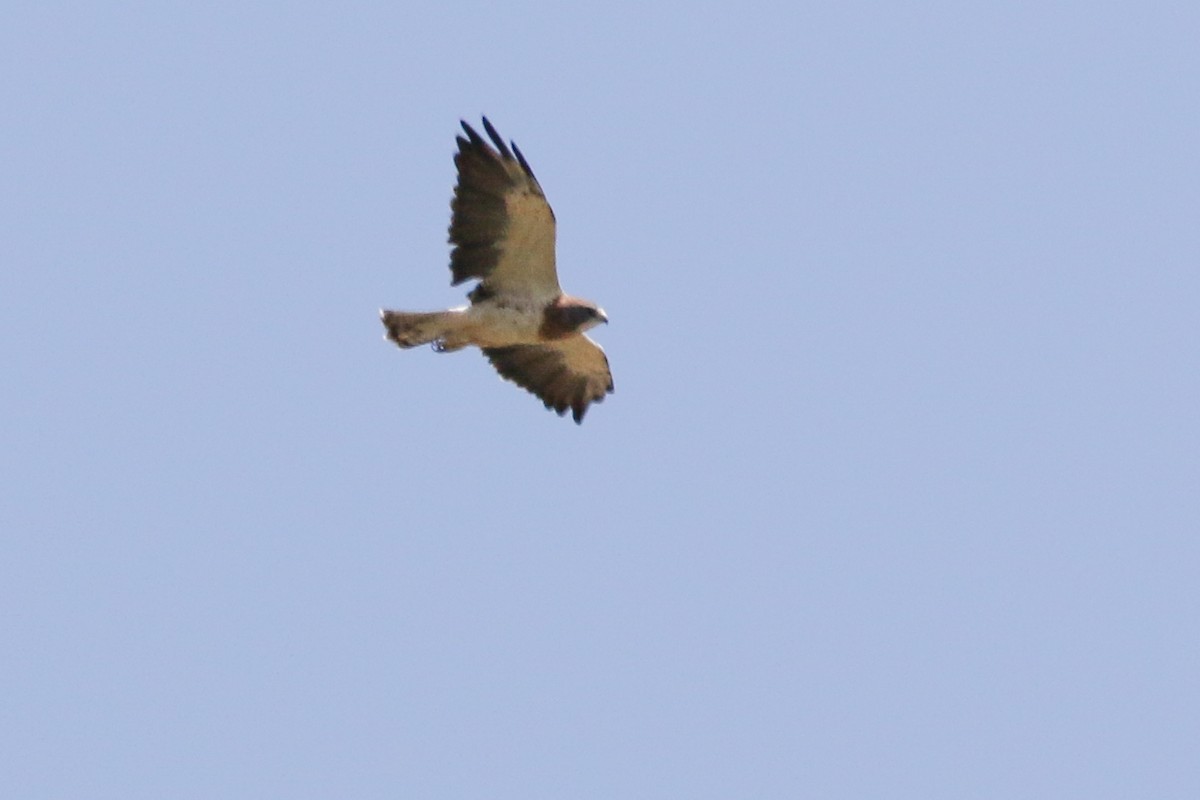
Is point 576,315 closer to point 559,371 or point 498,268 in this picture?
point 498,268

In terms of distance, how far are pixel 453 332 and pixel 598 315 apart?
1.19m

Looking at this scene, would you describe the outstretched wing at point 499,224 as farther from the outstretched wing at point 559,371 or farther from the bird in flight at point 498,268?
the outstretched wing at point 559,371

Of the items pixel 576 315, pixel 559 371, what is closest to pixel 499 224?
pixel 576 315

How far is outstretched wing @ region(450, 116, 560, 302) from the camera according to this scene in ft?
53.2

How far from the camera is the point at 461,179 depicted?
642 inches

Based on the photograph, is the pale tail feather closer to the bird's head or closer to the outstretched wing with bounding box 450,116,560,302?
the outstretched wing with bounding box 450,116,560,302

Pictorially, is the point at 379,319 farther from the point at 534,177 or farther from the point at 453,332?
the point at 534,177

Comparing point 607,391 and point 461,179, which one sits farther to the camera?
point 607,391

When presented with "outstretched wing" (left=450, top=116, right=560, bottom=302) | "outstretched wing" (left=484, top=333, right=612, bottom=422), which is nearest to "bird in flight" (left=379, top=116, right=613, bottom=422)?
"outstretched wing" (left=450, top=116, right=560, bottom=302)

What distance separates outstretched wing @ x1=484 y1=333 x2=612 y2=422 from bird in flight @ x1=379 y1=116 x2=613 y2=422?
71cm

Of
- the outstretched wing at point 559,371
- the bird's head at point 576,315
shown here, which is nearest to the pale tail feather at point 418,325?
the bird's head at point 576,315

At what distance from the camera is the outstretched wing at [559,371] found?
18.1 m

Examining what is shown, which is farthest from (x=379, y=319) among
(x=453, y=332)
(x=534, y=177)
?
(x=534, y=177)

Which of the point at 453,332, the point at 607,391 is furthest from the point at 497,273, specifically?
the point at 607,391
